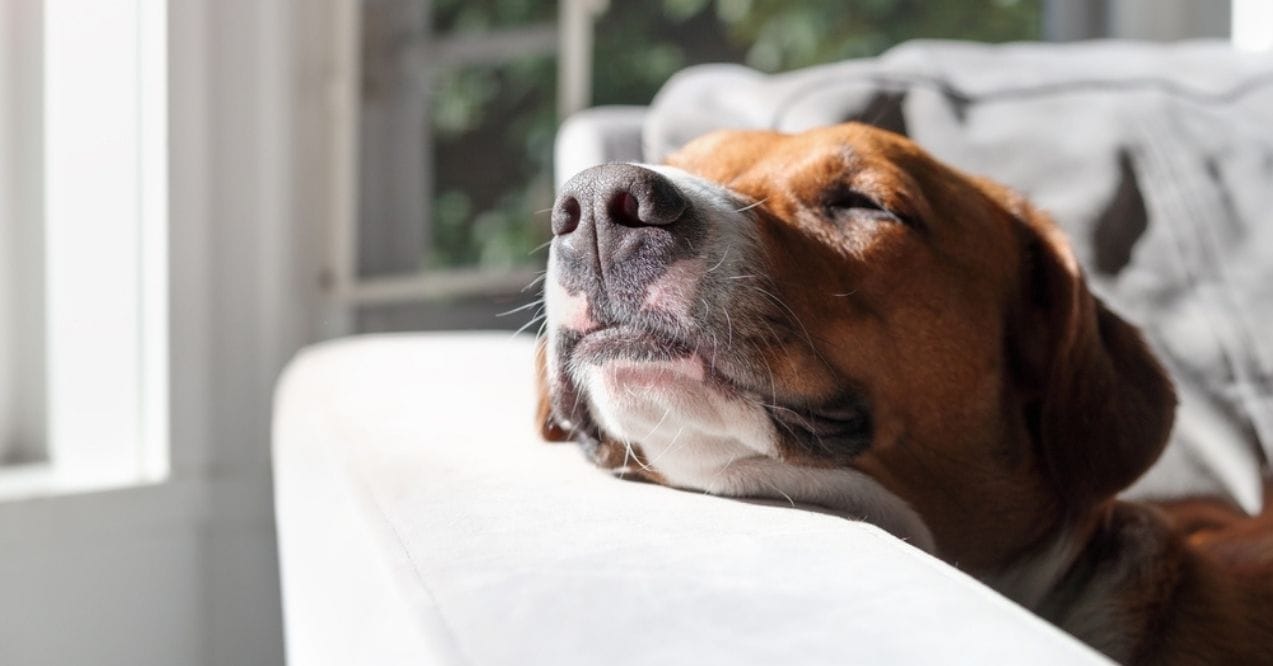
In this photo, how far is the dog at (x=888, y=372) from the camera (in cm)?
130

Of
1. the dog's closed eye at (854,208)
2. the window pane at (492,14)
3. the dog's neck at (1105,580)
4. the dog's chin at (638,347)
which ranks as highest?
the window pane at (492,14)

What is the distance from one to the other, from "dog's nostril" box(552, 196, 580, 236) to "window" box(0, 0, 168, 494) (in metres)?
1.33

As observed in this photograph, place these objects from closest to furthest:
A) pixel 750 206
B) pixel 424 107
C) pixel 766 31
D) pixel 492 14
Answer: pixel 750 206 < pixel 424 107 < pixel 492 14 < pixel 766 31

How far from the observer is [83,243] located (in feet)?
7.64

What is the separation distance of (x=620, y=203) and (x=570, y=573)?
0.51m

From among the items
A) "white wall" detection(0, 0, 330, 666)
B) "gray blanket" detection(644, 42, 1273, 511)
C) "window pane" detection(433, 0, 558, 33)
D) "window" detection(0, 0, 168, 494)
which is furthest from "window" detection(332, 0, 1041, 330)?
"gray blanket" detection(644, 42, 1273, 511)

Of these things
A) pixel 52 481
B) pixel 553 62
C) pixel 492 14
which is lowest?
pixel 52 481

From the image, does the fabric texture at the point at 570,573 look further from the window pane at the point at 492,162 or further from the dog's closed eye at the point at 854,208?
the window pane at the point at 492,162

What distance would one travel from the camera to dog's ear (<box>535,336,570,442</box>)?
149cm

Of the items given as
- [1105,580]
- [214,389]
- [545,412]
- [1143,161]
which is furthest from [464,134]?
[1105,580]

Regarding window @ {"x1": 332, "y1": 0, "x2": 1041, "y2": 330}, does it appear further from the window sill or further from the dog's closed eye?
the dog's closed eye

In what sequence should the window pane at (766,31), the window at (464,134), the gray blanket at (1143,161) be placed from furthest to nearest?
the window pane at (766,31)
the window at (464,134)
the gray blanket at (1143,161)

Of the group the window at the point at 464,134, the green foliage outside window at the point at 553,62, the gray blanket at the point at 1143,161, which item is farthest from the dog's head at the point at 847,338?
the green foliage outside window at the point at 553,62

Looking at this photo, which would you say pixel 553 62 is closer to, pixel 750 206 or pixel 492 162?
pixel 492 162
